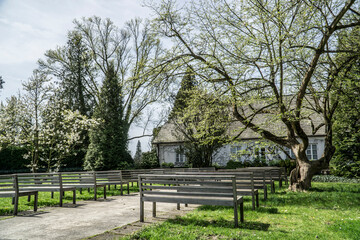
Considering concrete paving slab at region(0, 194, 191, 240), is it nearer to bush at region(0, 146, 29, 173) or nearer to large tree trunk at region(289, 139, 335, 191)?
large tree trunk at region(289, 139, 335, 191)

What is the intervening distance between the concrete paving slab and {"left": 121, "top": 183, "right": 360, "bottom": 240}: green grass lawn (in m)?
1.13

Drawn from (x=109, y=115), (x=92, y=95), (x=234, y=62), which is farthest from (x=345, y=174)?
(x=92, y=95)

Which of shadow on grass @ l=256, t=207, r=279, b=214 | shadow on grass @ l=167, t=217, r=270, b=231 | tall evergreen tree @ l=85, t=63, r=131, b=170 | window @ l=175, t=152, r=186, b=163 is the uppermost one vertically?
tall evergreen tree @ l=85, t=63, r=131, b=170

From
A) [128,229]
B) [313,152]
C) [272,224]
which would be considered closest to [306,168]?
[272,224]

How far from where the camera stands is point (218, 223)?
612 centimetres

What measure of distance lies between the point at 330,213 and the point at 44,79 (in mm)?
17733

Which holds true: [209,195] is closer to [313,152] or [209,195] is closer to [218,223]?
[218,223]

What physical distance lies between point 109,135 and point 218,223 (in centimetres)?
2108

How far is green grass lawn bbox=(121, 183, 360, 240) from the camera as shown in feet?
16.9

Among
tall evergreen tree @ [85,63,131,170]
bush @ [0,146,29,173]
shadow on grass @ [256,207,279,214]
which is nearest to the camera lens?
shadow on grass @ [256,207,279,214]

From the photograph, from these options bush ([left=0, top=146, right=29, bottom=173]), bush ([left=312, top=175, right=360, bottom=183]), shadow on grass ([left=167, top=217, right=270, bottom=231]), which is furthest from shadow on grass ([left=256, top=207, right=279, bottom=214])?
bush ([left=0, top=146, right=29, bottom=173])

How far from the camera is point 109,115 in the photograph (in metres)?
26.1

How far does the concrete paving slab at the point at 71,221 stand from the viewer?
18.2ft

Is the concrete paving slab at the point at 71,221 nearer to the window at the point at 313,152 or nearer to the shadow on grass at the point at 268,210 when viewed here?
the shadow on grass at the point at 268,210
